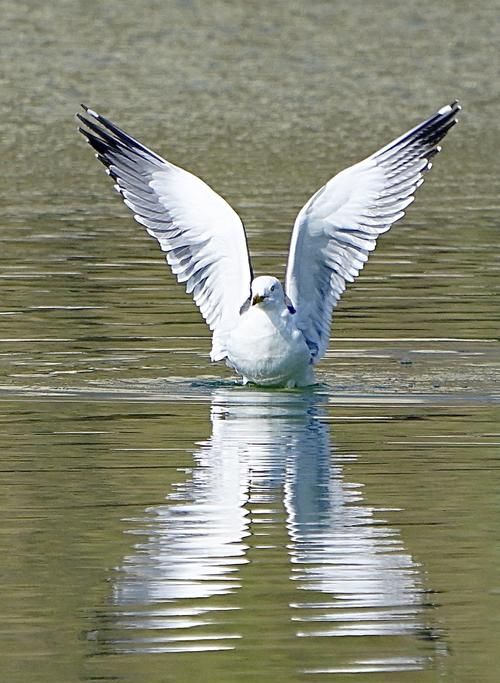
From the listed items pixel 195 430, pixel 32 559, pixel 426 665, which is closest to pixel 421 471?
pixel 195 430

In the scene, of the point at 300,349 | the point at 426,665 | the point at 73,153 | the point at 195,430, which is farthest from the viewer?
the point at 73,153

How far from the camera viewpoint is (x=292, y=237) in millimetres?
14414

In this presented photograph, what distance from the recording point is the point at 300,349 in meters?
14.1

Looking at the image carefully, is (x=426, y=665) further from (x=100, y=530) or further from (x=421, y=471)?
(x=421, y=471)

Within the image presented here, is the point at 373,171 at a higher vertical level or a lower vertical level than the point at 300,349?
higher

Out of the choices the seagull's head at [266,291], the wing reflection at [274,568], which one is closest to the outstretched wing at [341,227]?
the seagull's head at [266,291]

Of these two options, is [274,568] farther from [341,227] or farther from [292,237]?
[341,227]

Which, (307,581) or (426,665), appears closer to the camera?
(426,665)

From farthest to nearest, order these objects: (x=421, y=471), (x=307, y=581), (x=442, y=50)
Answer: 1. (x=442, y=50)
2. (x=421, y=471)
3. (x=307, y=581)

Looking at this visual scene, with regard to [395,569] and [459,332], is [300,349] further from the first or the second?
[395,569]

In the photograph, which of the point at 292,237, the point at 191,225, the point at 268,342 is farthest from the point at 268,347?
the point at 191,225

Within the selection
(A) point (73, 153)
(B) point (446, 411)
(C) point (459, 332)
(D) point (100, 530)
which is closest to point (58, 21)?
(A) point (73, 153)

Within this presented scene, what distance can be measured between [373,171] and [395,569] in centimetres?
596

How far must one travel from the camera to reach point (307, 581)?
9250mm
